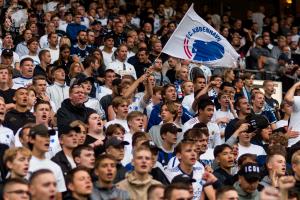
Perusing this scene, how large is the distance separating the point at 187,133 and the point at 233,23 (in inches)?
496

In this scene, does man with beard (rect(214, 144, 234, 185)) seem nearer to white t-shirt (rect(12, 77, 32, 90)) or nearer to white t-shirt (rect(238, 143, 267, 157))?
white t-shirt (rect(238, 143, 267, 157))

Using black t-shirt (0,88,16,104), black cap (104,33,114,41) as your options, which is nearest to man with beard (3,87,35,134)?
black t-shirt (0,88,16,104)

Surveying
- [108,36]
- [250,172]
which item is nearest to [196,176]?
[250,172]

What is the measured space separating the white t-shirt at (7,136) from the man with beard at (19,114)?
38 centimetres

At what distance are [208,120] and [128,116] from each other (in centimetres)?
156

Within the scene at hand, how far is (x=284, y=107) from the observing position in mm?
14445

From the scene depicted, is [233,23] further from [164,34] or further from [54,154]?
[54,154]

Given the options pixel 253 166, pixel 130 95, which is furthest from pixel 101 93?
pixel 253 166

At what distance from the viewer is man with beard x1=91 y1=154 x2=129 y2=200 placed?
9273 millimetres

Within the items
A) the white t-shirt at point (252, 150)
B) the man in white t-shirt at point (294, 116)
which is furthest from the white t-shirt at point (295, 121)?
the white t-shirt at point (252, 150)

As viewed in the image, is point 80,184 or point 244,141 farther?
point 244,141

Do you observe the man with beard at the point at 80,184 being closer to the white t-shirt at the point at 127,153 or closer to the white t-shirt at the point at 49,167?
the white t-shirt at the point at 49,167

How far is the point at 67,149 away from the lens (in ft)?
34.8

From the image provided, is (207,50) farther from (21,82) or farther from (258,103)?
(21,82)
